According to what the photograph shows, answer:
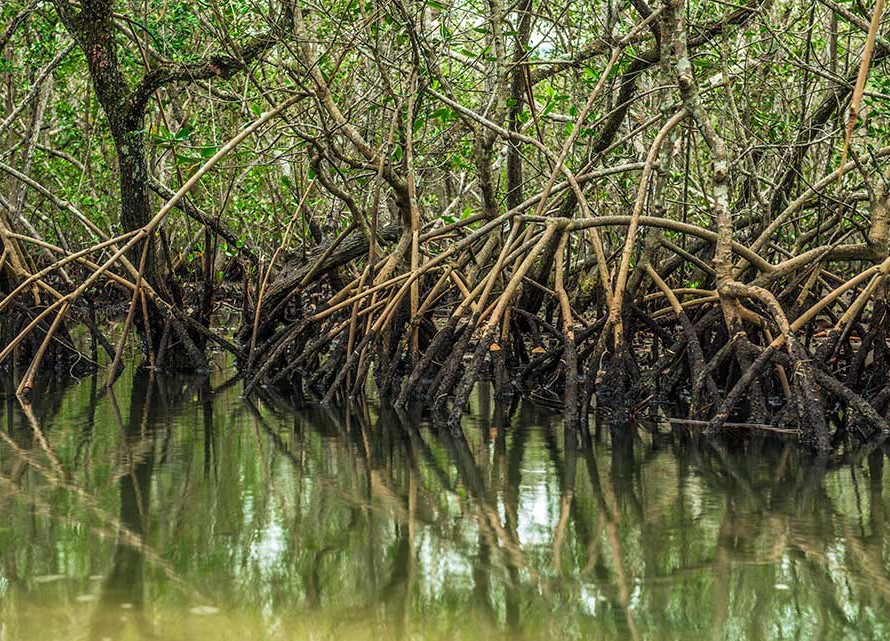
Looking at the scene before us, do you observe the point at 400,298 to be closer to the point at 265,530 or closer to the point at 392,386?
the point at 392,386

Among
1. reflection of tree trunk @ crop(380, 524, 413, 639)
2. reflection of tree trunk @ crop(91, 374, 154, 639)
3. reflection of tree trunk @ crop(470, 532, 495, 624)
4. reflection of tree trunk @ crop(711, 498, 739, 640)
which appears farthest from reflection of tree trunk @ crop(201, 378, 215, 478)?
reflection of tree trunk @ crop(711, 498, 739, 640)

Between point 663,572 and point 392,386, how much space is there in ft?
13.1

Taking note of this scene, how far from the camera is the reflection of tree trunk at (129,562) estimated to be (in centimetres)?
319

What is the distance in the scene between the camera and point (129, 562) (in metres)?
3.76

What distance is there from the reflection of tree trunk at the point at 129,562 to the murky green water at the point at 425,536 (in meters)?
0.01

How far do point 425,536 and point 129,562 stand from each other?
39.5 inches

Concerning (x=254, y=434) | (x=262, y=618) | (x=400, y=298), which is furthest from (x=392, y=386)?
(x=262, y=618)

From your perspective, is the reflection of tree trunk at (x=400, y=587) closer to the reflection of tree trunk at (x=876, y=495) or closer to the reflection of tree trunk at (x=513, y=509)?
the reflection of tree trunk at (x=513, y=509)

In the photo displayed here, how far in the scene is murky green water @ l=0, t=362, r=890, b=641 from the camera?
326 cm

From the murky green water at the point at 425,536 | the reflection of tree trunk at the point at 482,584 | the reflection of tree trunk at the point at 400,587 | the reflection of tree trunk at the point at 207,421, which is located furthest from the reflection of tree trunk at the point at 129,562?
the reflection of tree trunk at the point at 482,584

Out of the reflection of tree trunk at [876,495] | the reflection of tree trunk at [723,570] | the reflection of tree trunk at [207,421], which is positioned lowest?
the reflection of tree trunk at [723,570]

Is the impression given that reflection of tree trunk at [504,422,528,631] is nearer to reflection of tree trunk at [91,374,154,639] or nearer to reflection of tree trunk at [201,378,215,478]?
reflection of tree trunk at [91,374,154,639]

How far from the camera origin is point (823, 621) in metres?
3.29

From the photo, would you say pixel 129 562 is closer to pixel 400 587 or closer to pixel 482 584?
pixel 400 587
